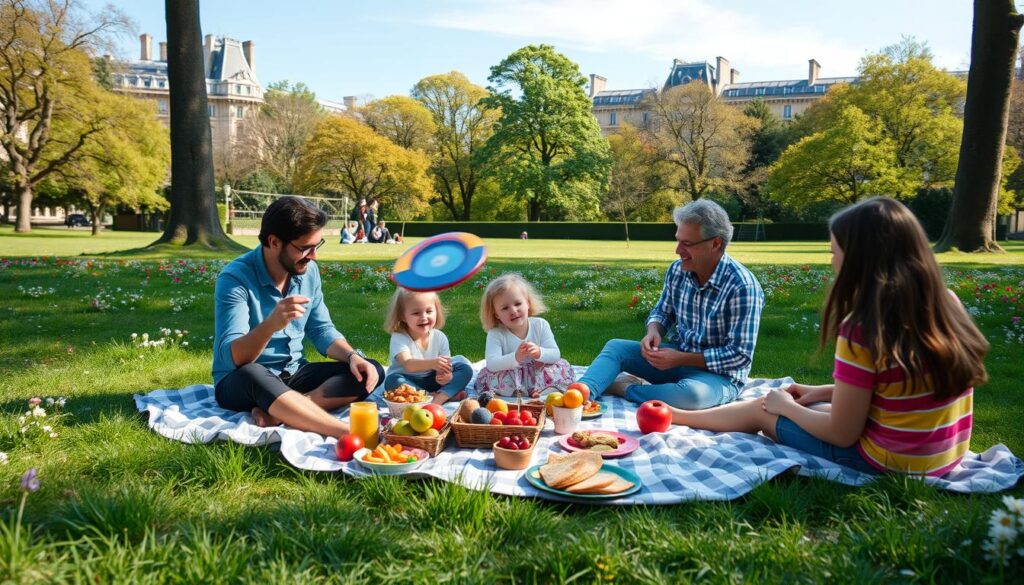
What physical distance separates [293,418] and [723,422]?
2.53 metres

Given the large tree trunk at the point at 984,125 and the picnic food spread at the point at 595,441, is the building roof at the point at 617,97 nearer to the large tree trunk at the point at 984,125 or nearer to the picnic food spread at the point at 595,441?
the large tree trunk at the point at 984,125

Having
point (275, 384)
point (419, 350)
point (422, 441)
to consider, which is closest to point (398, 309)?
point (419, 350)

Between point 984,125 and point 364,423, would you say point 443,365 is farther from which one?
point 984,125

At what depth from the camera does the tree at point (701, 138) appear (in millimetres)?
49719

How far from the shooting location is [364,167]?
51.5 m

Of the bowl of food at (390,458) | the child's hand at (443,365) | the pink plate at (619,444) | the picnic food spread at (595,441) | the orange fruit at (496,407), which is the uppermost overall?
the child's hand at (443,365)

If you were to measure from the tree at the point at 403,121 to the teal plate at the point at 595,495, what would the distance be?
55.7 m

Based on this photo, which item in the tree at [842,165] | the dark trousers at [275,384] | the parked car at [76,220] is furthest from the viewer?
the parked car at [76,220]

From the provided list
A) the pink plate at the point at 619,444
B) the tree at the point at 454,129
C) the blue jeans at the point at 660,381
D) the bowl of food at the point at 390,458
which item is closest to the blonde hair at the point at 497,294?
the blue jeans at the point at 660,381

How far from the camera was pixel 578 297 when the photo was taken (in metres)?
9.62

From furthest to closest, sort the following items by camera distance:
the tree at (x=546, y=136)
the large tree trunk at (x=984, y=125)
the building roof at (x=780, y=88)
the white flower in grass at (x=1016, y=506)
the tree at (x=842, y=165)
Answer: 1. the building roof at (x=780, y=88)
2. the tree at (x=546, y=136)
3. the tree at (x=842, y=165)
4. the large tree trunk at (x=984, y=125)
5. the white flower in grass at (x=1016, y=506)

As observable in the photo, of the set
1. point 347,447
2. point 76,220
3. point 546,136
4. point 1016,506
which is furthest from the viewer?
point 76,220

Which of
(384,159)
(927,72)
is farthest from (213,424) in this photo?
(384,159)

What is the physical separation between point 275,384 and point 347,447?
2.61ft
